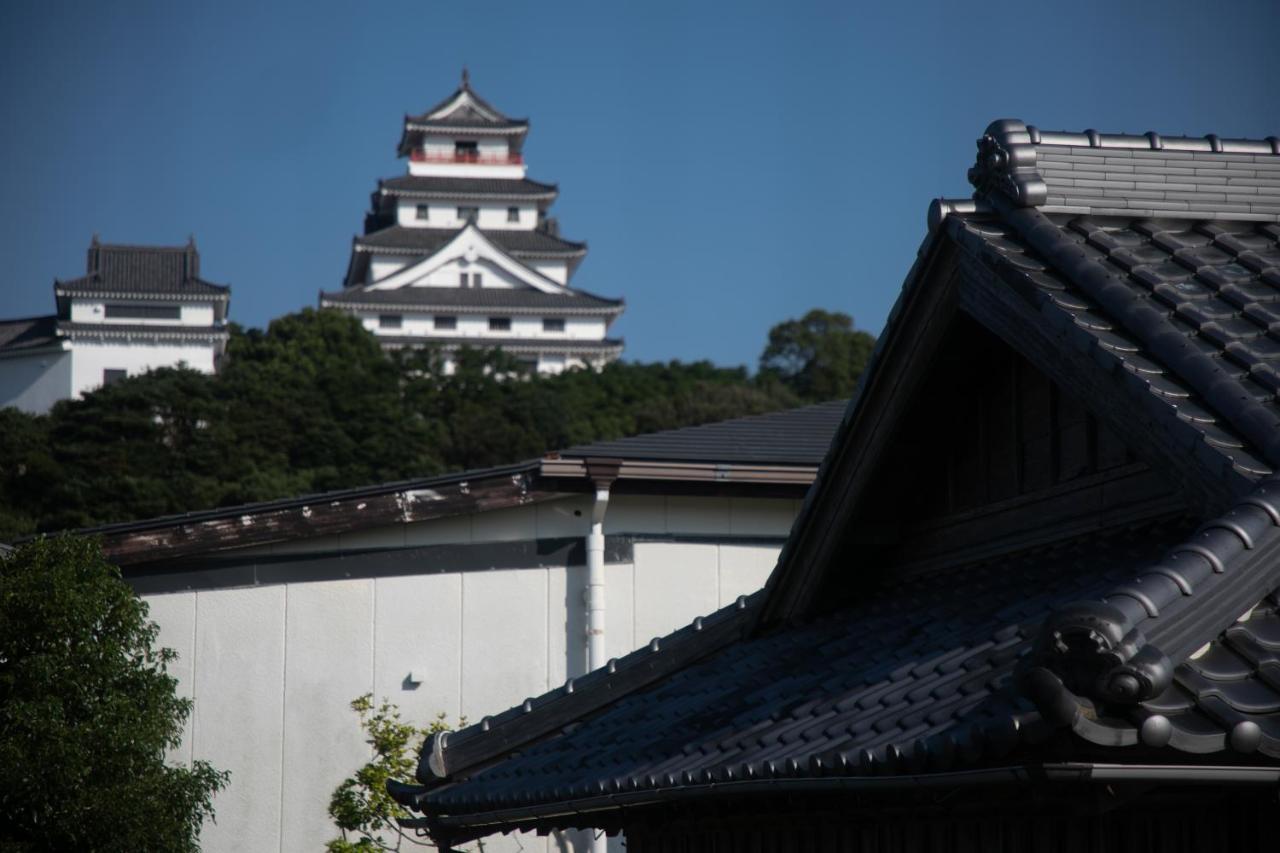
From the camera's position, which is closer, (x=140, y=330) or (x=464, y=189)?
(x=140, y=330)

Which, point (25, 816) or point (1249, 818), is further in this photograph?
point (25, 816)

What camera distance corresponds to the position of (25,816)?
29.3 feet

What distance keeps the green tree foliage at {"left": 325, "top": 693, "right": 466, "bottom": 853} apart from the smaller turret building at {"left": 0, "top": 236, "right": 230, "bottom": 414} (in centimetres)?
5454

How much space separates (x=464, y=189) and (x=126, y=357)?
21755 millimetres

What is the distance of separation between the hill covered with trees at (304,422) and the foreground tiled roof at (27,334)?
→ 10.2m

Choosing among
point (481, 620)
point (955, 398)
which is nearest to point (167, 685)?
point (481, 620)

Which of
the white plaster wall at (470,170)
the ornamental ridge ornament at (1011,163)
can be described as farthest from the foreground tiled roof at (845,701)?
the white plaster wall at (470,170)

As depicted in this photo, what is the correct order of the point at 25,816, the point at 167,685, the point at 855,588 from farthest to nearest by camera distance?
the point at 167,685, the point at 25,816, the point at 855,588

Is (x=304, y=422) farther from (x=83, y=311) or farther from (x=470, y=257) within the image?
(x=470, y=257)

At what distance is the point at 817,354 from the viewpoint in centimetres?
6562

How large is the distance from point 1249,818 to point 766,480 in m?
9.49

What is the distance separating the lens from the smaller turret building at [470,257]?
7212 cm

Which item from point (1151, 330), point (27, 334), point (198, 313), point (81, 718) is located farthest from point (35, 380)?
point (1151, 330)

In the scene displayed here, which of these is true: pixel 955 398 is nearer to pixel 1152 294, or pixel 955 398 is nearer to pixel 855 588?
pixel 855 588
